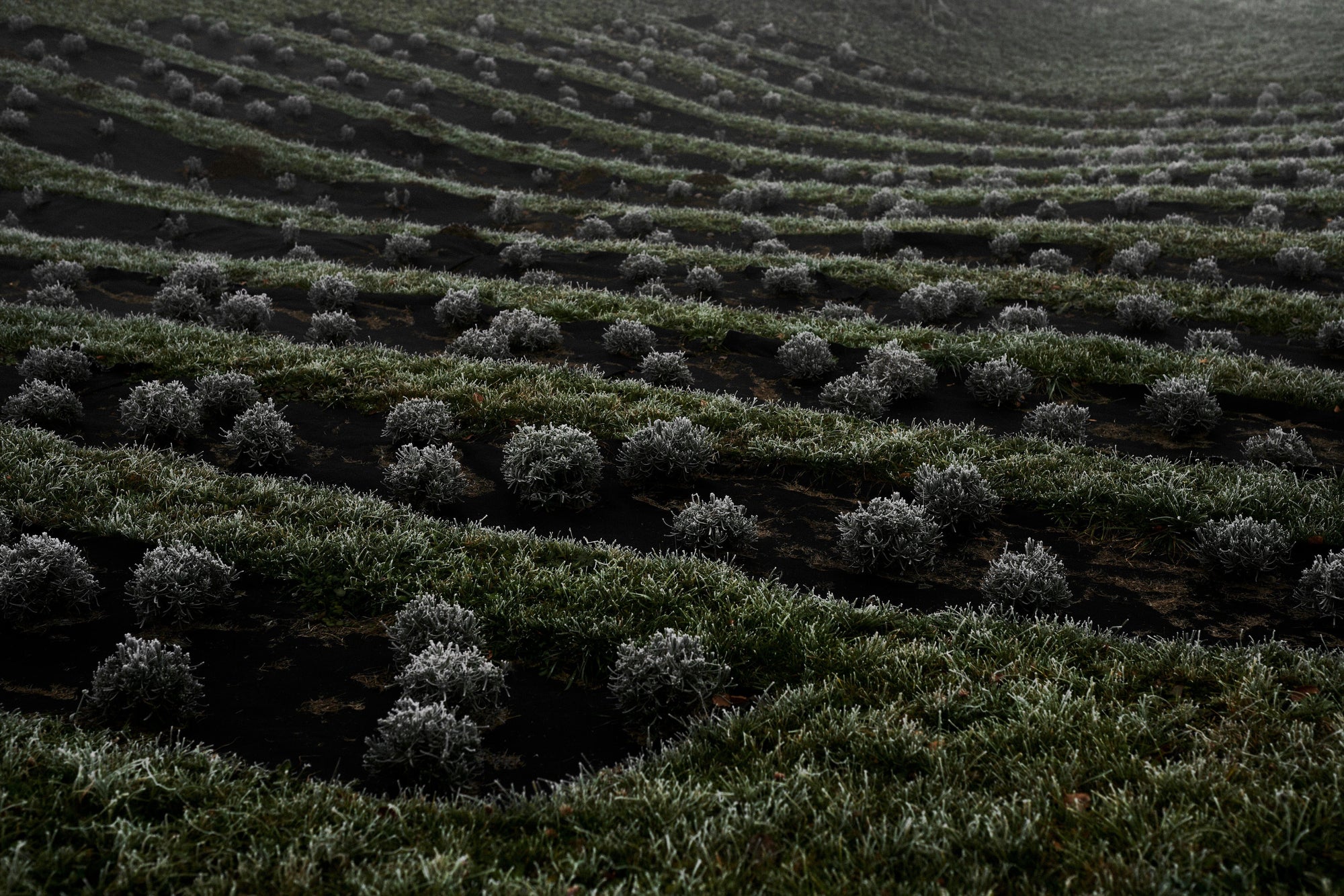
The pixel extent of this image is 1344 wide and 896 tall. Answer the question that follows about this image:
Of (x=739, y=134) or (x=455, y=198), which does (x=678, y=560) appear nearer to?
(x=455, y=198)

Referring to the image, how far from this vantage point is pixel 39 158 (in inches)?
907

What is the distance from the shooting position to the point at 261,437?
30.2 feet

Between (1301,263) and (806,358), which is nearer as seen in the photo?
(806,358)

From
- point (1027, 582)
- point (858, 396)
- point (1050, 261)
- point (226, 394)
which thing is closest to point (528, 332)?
point (226, 394)

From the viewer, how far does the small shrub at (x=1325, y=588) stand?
6.37 meters

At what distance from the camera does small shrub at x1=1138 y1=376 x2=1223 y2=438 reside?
389 inches

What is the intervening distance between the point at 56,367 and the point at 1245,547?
15023 mm

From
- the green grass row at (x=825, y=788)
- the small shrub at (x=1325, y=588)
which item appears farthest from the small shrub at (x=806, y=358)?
the small shrub at (x=1325, y=588)

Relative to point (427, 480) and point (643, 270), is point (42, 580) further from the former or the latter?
point (643, 270)

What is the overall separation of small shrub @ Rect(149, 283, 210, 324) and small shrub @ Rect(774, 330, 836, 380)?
36.6 ft

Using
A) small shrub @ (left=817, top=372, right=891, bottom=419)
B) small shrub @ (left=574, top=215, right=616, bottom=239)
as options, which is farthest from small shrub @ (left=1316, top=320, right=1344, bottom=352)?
small shrub @ (left=574, top=215, right=616, bottom=239)

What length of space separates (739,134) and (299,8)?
88.6 ft

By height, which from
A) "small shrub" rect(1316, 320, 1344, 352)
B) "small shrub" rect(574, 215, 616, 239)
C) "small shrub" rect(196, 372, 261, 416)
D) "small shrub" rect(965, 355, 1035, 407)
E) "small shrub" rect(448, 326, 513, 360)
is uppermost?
"small shrub" rect(1316, 320, 1344, 352)

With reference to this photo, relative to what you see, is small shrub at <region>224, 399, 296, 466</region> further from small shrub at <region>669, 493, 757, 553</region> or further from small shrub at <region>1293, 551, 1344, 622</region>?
small shrub at <region>1293, 551, 1344, 622</region>
